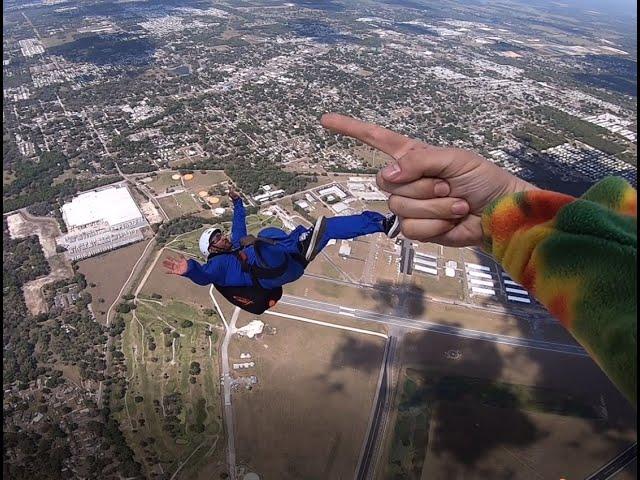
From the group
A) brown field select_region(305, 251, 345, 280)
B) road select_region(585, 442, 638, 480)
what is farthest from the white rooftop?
road select_region(585, 442, 638, 480)

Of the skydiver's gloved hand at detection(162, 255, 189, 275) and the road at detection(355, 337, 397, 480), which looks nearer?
the skydiver's gloved hand at detection(162, 255, 189, 275)

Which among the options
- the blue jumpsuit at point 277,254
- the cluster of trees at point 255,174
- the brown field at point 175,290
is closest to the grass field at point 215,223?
the brown field at point 175,290

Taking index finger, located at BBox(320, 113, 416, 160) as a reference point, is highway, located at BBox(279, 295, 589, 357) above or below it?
below

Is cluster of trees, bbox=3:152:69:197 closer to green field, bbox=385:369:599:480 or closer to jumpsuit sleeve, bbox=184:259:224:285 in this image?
green field, bbox=385:369:599:480

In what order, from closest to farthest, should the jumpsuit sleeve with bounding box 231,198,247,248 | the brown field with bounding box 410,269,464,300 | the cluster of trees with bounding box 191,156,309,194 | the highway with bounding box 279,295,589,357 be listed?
the jumpsuit sleeve with bounding box 231,198,247,248, the highway with bounding box 279,295,589,357, the brown field with bounding box 410,269,464,300, the cluster of trees with bounding box 191,156,309,194

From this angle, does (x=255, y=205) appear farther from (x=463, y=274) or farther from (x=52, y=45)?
(x=52, y=45)

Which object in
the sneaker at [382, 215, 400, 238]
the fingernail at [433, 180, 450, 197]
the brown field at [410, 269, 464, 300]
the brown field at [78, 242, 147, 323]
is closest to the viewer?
the fingernail at [433, 180, 450, 197]

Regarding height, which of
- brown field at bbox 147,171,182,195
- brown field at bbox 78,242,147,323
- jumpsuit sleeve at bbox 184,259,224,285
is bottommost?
brown field at bbox 78,242,147,323
